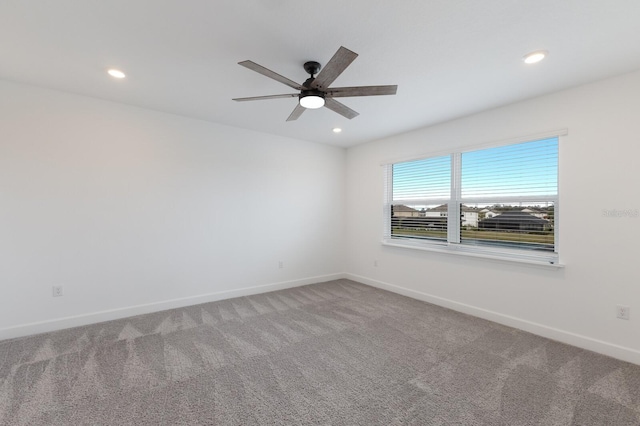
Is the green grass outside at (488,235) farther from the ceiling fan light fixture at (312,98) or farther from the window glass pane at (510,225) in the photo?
the ceiling fan light fixture at (312,98)

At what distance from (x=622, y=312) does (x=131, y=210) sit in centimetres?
525

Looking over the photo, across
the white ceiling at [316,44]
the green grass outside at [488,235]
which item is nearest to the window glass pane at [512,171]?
the green grass outside at [488,235]

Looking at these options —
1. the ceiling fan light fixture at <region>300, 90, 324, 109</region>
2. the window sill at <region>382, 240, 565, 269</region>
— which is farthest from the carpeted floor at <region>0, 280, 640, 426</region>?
the ceiling fan light fixture at <region>300, 90, 324, 109</region>

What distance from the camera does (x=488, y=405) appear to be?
185cm

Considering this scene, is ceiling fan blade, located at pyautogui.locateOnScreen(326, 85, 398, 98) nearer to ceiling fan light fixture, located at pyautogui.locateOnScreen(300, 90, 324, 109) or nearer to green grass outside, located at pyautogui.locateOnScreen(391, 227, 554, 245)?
ceiling fan light fixture, located at pyautogui.locateOnScreen(300, 90, 324, 109)

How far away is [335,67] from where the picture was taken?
1.84 m

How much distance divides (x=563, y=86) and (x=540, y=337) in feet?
8.51

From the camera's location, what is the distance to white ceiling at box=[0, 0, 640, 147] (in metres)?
1.74

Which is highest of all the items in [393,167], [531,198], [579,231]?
[393,167]

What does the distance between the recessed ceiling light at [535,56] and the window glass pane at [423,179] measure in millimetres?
1674

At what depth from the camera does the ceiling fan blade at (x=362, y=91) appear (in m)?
2.06

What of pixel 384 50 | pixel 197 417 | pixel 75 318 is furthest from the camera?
pixel 75 318

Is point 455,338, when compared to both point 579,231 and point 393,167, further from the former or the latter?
point 393,167

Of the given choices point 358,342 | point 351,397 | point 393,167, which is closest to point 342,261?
point 393,167
